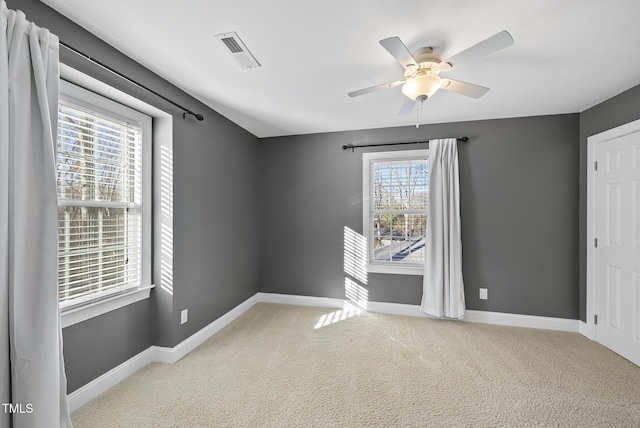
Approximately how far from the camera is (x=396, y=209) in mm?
3871

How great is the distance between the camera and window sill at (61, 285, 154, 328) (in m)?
1.92

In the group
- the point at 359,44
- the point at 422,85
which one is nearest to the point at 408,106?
the point at 422,85

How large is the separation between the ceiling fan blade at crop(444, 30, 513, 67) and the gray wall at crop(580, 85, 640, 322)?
6.63ft

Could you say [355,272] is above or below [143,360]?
above

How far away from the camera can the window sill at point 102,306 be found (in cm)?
192

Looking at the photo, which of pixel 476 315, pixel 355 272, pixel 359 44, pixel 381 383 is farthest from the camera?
pixel 355 272

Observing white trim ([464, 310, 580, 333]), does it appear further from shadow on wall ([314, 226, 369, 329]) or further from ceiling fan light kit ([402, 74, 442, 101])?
ceiling fan light kit ([402, 74, 442, 101])

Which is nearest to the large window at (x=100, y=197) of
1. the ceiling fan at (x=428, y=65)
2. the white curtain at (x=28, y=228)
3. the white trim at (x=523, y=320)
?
the white curtain at (x=28, y=228)

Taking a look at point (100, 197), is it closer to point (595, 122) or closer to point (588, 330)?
point (595, 122)

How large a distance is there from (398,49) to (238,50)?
1052 mm

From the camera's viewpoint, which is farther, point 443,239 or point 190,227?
point 443,239

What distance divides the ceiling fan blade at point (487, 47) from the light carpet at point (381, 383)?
222 centimetres

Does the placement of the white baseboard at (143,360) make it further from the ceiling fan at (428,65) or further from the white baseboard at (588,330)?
the white baseboard at (588,330)

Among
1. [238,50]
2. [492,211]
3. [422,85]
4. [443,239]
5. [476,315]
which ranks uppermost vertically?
[238,50]
